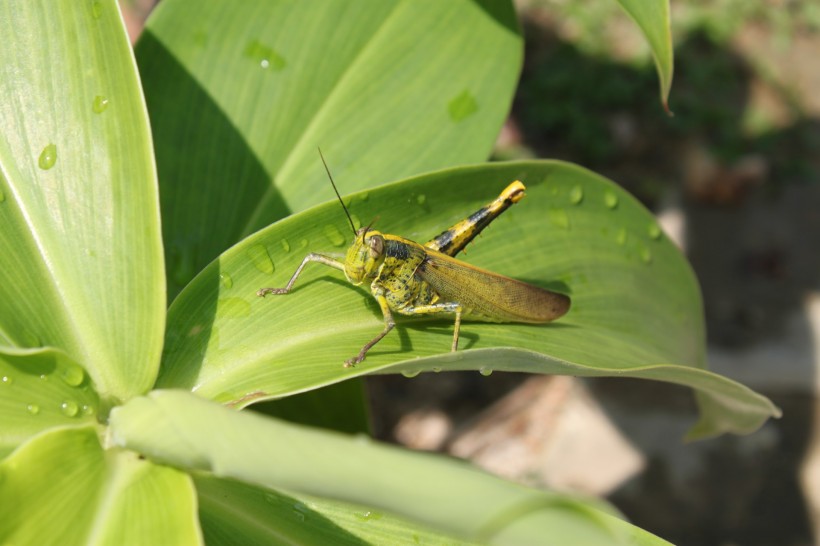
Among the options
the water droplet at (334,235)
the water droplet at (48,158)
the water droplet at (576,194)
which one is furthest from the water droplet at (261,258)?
the water droplet at (576,194)

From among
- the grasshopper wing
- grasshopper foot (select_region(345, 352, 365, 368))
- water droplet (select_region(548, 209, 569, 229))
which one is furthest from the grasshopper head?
water droplet (select_region(548, 209, 569, 229))

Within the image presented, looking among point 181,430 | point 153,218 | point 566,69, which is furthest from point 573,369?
point 566,69

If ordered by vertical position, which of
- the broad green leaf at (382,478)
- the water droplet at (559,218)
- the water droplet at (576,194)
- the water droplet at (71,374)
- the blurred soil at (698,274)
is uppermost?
the broad green leaf at (382,478)

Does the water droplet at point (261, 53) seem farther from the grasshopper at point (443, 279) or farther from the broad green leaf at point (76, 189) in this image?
the broad green leaf at point (76, 189)

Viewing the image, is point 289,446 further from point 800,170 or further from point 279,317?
point 800,170

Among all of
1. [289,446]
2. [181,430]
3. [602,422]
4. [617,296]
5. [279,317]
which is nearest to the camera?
[289,446]

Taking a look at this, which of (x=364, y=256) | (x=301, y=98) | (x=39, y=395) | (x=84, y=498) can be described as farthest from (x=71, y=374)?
(x=301, y=98)

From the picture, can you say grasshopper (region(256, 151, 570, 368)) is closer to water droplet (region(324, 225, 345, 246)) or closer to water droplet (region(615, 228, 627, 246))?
water droplet (region(324, 225, 345, 246))
